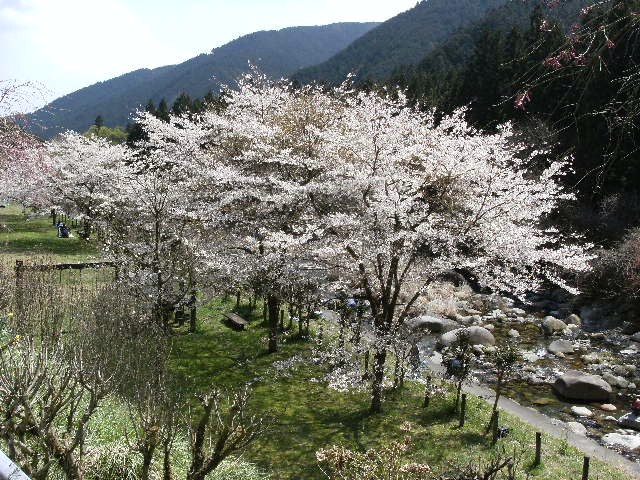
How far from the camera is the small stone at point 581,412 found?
1306 cm

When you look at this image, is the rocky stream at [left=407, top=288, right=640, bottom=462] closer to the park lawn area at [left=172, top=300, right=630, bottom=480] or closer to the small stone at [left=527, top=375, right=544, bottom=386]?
the small stone at [left=527, top=375, right=544, bottom=386]

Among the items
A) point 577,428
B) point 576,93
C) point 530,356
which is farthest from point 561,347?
point 576,93

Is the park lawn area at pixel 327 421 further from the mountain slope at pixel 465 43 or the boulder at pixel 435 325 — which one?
the mountain slope at pixel 465 43

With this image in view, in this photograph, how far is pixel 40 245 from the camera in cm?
3186

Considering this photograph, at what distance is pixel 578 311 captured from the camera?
892 inches

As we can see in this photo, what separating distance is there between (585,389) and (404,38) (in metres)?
132

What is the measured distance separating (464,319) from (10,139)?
61.0ft

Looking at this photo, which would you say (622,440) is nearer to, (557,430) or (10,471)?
(557,430)

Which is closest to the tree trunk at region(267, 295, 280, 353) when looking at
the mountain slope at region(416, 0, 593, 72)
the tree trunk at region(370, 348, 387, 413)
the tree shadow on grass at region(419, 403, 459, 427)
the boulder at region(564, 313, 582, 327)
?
the tree trunk at region(370, 348, 387, 413)

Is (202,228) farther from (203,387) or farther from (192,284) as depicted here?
(203,387)

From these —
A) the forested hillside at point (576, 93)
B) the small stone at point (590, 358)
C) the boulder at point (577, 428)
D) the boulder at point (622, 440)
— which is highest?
the forested hillside at point (576, 93)

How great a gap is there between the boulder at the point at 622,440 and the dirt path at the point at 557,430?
34 cm

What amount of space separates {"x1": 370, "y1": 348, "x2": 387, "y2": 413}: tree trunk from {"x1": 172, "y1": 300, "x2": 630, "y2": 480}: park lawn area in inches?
9.8

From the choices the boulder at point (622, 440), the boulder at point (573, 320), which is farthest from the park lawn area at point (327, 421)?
the boulder at point (573, 320)
